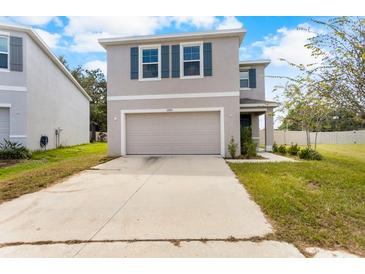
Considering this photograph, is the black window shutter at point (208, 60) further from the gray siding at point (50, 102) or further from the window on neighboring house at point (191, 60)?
the gray siding at point (50, 102)

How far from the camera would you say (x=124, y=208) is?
4.44m

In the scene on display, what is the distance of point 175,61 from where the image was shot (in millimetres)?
11305

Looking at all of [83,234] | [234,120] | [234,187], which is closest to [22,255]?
[83,234]

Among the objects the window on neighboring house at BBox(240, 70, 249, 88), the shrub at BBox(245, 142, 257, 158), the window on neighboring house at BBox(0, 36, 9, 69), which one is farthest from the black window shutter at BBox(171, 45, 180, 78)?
the window on neighboring house at BBox(0, 36, 9, 69)

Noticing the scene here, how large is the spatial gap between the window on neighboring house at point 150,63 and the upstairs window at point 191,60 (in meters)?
1.33

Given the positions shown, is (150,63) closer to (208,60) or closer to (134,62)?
(134,62)

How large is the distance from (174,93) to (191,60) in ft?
6.11

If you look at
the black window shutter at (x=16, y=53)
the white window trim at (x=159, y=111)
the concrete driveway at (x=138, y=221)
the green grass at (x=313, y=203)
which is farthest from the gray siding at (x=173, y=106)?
the black window shutter at (x=16, y=53)

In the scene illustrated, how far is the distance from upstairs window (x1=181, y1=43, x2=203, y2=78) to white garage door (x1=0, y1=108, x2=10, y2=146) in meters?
9.65

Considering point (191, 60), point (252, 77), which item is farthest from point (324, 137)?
point (191, 60)

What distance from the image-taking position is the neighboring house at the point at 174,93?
11.0 metres
